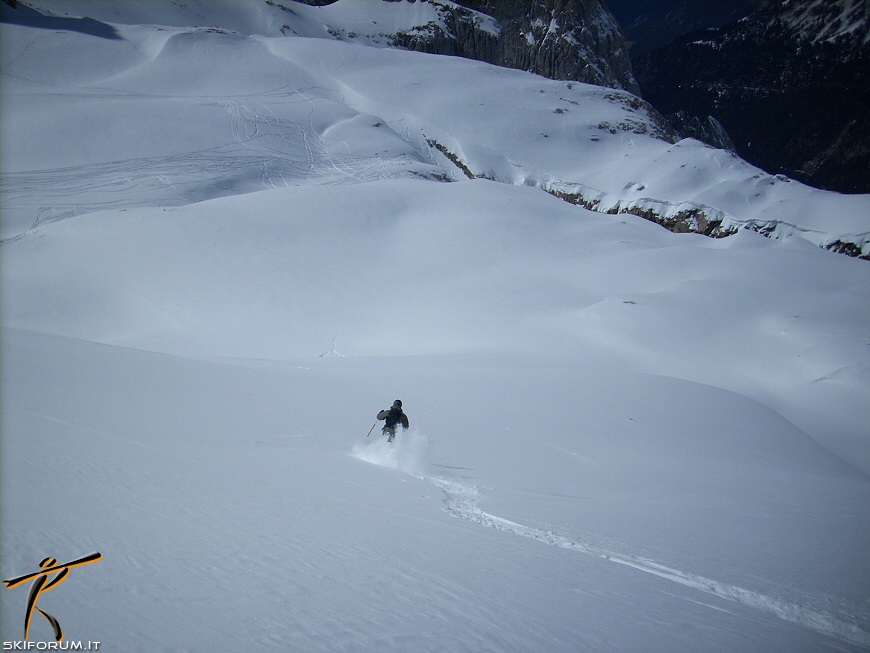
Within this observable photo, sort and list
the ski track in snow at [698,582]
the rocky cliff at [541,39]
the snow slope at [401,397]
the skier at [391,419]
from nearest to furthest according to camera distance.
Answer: the snow slope at [401,397], the ski track in snow at [698,582], the skier at [391,419], the rocky cliff at [541,39]

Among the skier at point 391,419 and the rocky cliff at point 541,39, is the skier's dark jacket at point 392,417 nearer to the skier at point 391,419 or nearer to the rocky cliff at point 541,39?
the skier at point 391,419

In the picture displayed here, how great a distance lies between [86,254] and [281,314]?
10084mm

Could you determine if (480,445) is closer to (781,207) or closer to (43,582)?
(43,582)

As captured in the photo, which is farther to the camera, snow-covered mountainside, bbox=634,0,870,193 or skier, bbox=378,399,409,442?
snow-covered mountainside, bbox=634,0,870,193

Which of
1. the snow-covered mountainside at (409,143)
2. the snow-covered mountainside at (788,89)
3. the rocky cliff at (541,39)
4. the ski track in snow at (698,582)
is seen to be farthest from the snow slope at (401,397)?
the snow-covered mountainside at (788,89)

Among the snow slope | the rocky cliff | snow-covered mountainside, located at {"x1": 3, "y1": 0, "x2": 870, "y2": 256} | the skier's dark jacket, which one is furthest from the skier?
the rocky cliff

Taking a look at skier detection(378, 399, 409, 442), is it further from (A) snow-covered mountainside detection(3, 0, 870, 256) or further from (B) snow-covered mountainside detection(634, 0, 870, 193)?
(B) snow-covered mountainside detection(634, 0, 870, 193)

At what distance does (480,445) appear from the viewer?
28.4 feet

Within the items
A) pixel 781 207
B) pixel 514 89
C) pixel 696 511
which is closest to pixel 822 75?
pixel 514 89

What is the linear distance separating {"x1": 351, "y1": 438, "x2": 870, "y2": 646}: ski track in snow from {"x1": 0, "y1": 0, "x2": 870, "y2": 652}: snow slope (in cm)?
3

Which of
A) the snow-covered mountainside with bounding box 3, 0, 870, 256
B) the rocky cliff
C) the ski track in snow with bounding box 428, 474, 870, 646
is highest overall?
the rocky cliff

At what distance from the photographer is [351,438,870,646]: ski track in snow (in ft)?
10.9

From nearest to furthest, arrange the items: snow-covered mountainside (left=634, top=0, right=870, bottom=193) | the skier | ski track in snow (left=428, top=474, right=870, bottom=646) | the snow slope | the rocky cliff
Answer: the snow slope → ski track in snow (left=428, top=474, right=870, bottom=646) → the skier → snow-covered mountainside (left=634, top=0, right=870, bottom=193) → the rocky cliff

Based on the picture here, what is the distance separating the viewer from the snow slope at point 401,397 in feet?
9.12
